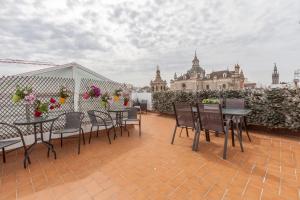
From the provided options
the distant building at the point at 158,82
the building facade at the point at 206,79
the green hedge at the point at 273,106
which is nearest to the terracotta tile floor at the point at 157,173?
the green hedge at the point at 273,106

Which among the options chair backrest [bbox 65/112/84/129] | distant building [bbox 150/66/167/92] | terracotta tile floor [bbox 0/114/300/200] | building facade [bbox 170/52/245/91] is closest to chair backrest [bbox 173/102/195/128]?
terracotta tile floor [bbox 0/114/300/200]

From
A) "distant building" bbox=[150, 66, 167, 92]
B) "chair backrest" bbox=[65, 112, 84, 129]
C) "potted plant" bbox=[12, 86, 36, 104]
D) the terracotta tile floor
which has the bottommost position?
the terracotta tile floor

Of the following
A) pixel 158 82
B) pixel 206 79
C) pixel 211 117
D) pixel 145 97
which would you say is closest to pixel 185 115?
pixel 211 117

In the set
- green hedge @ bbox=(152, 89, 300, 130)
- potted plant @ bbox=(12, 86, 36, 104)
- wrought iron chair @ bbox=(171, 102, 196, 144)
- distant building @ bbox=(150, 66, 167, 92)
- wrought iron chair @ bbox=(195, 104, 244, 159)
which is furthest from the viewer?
distant building @ bbox=(150, 66, 167, 92)

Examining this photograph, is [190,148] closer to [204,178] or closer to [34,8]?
[204,178]

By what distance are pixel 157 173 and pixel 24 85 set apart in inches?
157

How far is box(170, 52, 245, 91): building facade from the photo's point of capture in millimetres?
52656

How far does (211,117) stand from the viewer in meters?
2.96

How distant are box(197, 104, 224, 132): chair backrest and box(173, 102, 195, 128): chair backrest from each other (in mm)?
212

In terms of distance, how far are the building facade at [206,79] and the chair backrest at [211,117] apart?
173 ft

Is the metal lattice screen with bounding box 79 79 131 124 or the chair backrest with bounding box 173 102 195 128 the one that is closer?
the chair backrest with bounding box 173 102 195 128

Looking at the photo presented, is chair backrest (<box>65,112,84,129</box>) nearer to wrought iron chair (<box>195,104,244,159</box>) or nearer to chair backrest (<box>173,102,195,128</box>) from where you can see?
chair backrest (<box>173,102,195,128</box>)

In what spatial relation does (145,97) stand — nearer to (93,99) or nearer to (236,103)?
(93,99)

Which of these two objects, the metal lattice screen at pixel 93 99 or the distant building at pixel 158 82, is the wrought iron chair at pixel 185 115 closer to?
the metal lattice screen at pixel 93 99
